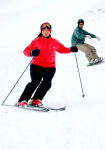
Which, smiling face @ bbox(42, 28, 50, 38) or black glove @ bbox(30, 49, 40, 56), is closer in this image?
black glove @ bbox(30, 49, 40, 56)

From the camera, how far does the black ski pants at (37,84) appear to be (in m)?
5.14

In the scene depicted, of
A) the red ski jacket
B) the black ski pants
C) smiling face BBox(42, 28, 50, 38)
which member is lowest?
the black ski pants

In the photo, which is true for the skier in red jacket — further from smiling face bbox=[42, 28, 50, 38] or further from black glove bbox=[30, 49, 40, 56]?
black glove bbox=[30, 49, 40, 56]

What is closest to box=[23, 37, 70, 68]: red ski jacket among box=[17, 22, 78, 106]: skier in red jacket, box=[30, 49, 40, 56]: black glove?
→ box=[17, 22, 78, 106]: skier in red jacket

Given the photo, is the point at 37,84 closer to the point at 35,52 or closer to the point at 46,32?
the point at 35,52

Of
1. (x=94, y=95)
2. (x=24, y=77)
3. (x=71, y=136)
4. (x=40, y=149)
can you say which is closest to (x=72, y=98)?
(x=94, y=95)

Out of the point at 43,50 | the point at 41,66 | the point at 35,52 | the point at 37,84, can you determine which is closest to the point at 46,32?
the point at 43,50

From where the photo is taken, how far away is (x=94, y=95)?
5793mm

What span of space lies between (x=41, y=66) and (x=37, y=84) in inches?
13.4

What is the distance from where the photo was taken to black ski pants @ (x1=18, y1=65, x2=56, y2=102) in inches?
202

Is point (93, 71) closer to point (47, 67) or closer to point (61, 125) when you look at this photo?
point (47, 67)

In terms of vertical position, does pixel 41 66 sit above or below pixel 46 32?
below

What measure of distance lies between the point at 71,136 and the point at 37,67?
1.86 meters

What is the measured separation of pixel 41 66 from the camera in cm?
527
